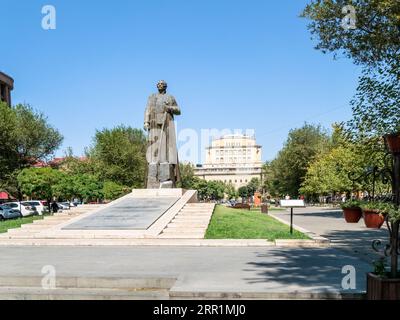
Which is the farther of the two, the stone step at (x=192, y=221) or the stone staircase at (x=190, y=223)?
the stone step at (x=192, y=221)

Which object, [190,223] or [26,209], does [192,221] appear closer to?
[190,223]

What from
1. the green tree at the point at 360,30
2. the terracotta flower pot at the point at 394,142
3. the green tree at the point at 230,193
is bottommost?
the green tree at the point at 230,193

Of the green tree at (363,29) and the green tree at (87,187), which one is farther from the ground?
the green tree at (363,29)

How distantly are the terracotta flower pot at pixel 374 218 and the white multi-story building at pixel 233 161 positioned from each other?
148 metres

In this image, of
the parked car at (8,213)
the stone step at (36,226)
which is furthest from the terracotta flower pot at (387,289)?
the parked car at (8,213)

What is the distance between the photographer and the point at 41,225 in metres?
18.8

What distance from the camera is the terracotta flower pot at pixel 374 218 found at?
5.87 meters

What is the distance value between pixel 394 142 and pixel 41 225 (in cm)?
1591

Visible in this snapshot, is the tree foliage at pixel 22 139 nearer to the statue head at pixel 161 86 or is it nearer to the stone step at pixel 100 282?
the statue head at pixel 161 86

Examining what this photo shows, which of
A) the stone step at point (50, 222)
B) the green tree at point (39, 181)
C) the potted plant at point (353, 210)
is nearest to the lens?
the potted plant at point (353, 210)

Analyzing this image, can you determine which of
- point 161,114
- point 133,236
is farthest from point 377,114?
point 161,114
